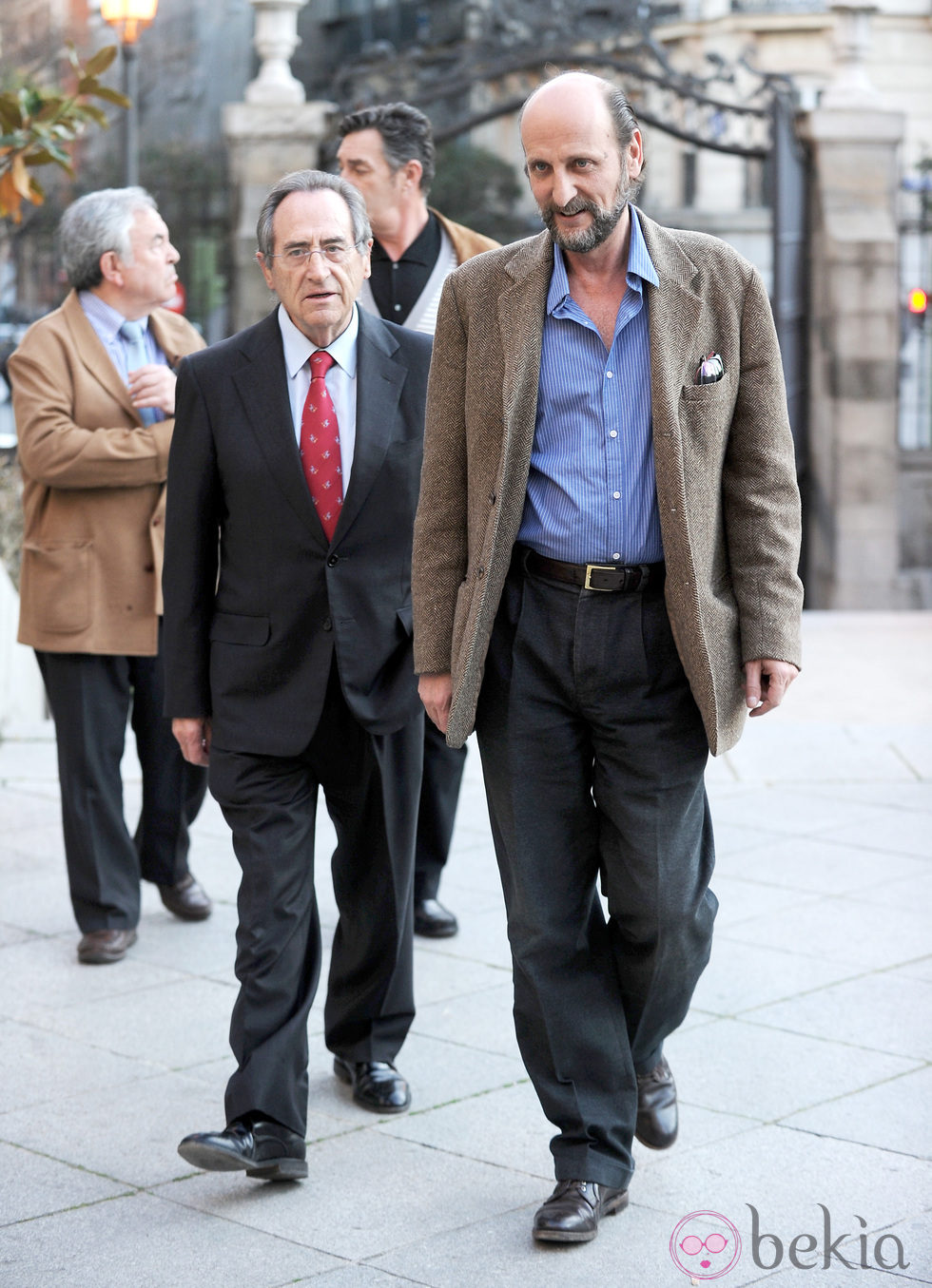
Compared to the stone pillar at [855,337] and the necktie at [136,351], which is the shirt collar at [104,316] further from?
the stone pillar at [855,337]

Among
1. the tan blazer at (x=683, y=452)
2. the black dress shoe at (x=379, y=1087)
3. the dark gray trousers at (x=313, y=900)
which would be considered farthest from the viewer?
the black dress shoe at (x=379, y=1087)

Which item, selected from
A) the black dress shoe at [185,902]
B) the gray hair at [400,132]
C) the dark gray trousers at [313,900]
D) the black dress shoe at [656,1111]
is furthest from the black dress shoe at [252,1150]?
the gray hair at [400,132]

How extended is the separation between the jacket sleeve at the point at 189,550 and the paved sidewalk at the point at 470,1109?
1.01 meters

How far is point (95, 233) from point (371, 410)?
178cm

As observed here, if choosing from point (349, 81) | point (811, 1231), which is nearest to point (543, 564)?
point (811, 1231)

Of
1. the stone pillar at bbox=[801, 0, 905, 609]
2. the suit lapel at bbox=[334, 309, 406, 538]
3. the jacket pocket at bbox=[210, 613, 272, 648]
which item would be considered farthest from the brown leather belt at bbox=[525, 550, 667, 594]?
the stone pillar at bbox=[801, 0, 905, 609]

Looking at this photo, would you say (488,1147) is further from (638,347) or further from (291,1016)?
(638,347)

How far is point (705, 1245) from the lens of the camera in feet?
11.4

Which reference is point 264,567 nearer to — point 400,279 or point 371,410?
point 371,410

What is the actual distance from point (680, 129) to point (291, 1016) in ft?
35.5

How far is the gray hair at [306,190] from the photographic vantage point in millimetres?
3979

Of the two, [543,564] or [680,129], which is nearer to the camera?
[543,564]

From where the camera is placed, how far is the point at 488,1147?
13.1 feet

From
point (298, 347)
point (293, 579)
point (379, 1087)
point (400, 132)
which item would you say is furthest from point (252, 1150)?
point (400, 132)
